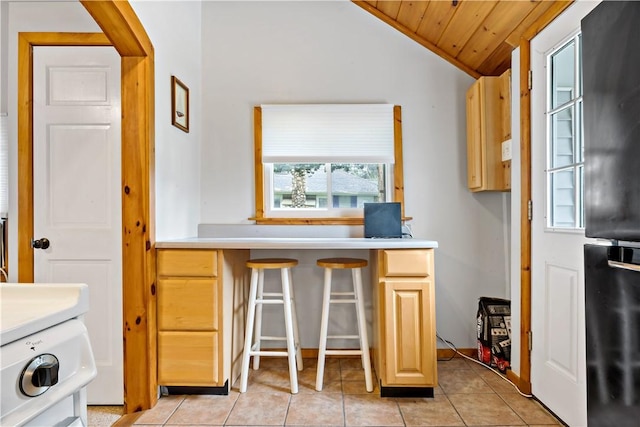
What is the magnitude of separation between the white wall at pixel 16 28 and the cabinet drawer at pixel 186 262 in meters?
0.81

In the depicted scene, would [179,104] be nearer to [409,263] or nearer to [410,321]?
[409,263]

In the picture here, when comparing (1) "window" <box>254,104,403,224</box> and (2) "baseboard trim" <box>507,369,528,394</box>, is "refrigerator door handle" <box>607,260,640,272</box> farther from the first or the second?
(1) "window" <box>254,104,403,224</box>

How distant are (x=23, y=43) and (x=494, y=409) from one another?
10.5 feet

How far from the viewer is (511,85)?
91.3 inches

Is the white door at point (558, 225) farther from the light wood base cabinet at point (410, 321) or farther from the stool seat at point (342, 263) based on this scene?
the stool seat at point (342, 263)

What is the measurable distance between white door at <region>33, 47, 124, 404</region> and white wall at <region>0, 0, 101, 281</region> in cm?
12

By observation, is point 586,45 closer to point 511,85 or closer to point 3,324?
point 511,85

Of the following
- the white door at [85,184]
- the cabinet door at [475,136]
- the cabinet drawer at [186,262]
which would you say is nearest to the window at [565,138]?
the cabinet door at [475,136]

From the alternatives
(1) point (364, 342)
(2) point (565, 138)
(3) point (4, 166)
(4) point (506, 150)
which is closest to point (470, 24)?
(4) point (506, 150)

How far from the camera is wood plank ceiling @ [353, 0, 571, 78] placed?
2.12 metres

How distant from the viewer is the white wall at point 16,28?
2.05 metres

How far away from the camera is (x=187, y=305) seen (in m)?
2.07

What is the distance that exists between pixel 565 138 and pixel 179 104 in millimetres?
2229

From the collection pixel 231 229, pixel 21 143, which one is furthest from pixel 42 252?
pixel 231 229
